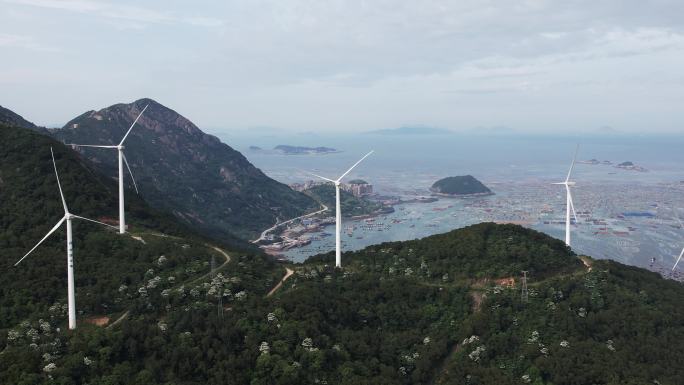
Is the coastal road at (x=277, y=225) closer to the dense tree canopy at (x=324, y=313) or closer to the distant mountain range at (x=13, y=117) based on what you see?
the distant mountain range at (x=13, y=117)

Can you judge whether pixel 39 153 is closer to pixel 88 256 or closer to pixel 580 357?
pixel 88 256

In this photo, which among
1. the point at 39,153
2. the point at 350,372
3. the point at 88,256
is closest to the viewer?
the point at 350,372

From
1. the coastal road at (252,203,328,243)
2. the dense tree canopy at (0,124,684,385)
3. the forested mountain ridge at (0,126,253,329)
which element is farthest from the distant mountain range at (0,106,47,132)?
the coastal road at (252,203,328,243)

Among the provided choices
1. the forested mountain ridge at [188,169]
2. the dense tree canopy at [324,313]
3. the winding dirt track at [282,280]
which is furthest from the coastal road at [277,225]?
the winding dirt track at [282,280]

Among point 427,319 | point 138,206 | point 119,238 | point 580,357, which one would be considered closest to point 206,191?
point 138,206

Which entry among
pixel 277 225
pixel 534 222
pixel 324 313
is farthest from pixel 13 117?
pixel 534 222

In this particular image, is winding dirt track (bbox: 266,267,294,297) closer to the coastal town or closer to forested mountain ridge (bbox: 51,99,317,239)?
the coastal town

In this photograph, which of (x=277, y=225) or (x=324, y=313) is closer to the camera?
(x=324, y=313)

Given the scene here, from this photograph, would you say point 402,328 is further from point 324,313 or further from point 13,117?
point 13,117
